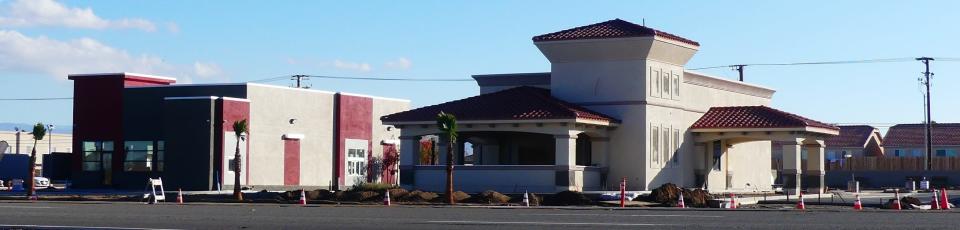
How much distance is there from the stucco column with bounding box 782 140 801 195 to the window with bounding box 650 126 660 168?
189 inches

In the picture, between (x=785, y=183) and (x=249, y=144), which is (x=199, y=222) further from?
(x=249, y=144)

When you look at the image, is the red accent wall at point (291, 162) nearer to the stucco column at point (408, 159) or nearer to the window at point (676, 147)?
the stucco column at point (408, 159)

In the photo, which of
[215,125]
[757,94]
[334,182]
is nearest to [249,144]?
[215,125]

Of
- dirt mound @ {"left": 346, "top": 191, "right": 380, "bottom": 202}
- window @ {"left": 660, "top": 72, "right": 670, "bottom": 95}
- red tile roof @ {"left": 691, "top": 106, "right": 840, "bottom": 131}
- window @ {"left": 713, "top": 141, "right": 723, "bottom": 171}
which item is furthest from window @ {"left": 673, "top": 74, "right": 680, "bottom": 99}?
dirt mound @ {"left": 346, "top": 191, "right": 380, "bottom": 202}

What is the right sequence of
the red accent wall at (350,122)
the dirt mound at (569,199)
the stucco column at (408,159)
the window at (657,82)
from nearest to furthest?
1. the dirt mound at (569,199)
2. the window at (657,82)
3. the stucco column at (408,159)
4. the red accent wall at (350,122)

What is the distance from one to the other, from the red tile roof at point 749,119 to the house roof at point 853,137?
2049 inches

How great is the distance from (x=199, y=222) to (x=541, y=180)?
24544mm

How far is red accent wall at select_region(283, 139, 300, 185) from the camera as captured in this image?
2584 inches

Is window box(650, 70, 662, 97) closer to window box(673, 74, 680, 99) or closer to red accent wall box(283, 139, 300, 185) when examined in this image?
window box(673, 74, 680, 99)

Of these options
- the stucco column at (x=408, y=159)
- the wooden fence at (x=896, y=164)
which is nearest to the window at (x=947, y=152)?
the wooden fence at (x=896, y=164)

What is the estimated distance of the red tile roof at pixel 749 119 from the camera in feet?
171

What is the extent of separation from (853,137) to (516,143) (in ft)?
195

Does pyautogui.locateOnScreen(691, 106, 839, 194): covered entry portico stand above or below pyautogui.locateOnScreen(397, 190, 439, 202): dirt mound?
above

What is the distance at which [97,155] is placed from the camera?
64688mm
